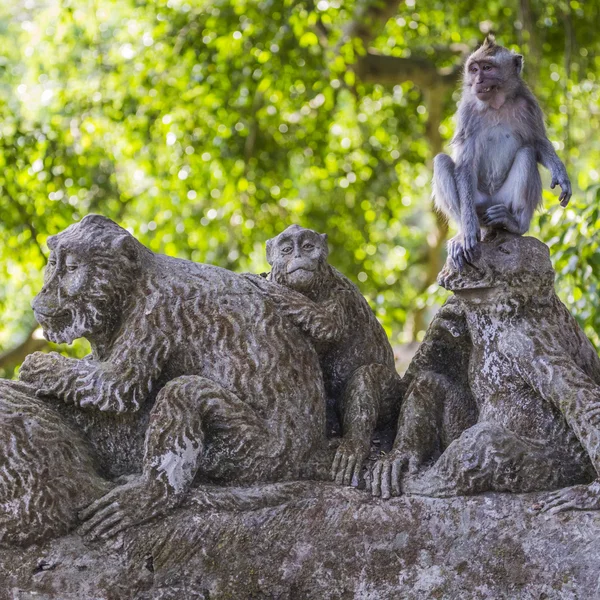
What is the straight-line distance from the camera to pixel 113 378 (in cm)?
375

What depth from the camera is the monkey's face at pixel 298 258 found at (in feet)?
13.7

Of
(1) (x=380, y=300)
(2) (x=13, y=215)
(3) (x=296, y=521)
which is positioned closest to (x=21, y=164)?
(2) (x=13, y=215)

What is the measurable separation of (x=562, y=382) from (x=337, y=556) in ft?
3.50

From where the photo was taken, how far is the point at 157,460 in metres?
3.65

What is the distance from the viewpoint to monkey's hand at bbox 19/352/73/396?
3836 millimetres

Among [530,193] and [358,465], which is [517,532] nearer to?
[358,465]

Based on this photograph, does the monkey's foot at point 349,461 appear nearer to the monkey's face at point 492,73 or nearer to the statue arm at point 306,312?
the statue arm at point 306,312

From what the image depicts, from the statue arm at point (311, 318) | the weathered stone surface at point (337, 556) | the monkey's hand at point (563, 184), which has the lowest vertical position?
the weathered stone surface at point (337, 556)

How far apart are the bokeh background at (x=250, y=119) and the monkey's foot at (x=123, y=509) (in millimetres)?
5299

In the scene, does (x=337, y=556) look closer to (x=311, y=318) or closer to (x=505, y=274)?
(x=311, y=318)

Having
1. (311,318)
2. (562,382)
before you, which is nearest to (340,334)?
(311,318)

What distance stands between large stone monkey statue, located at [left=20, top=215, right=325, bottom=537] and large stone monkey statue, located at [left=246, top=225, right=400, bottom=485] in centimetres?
12

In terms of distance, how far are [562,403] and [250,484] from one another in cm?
123

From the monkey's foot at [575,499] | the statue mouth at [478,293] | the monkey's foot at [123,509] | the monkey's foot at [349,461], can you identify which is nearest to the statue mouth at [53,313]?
the monkey's foot at [123,509]
